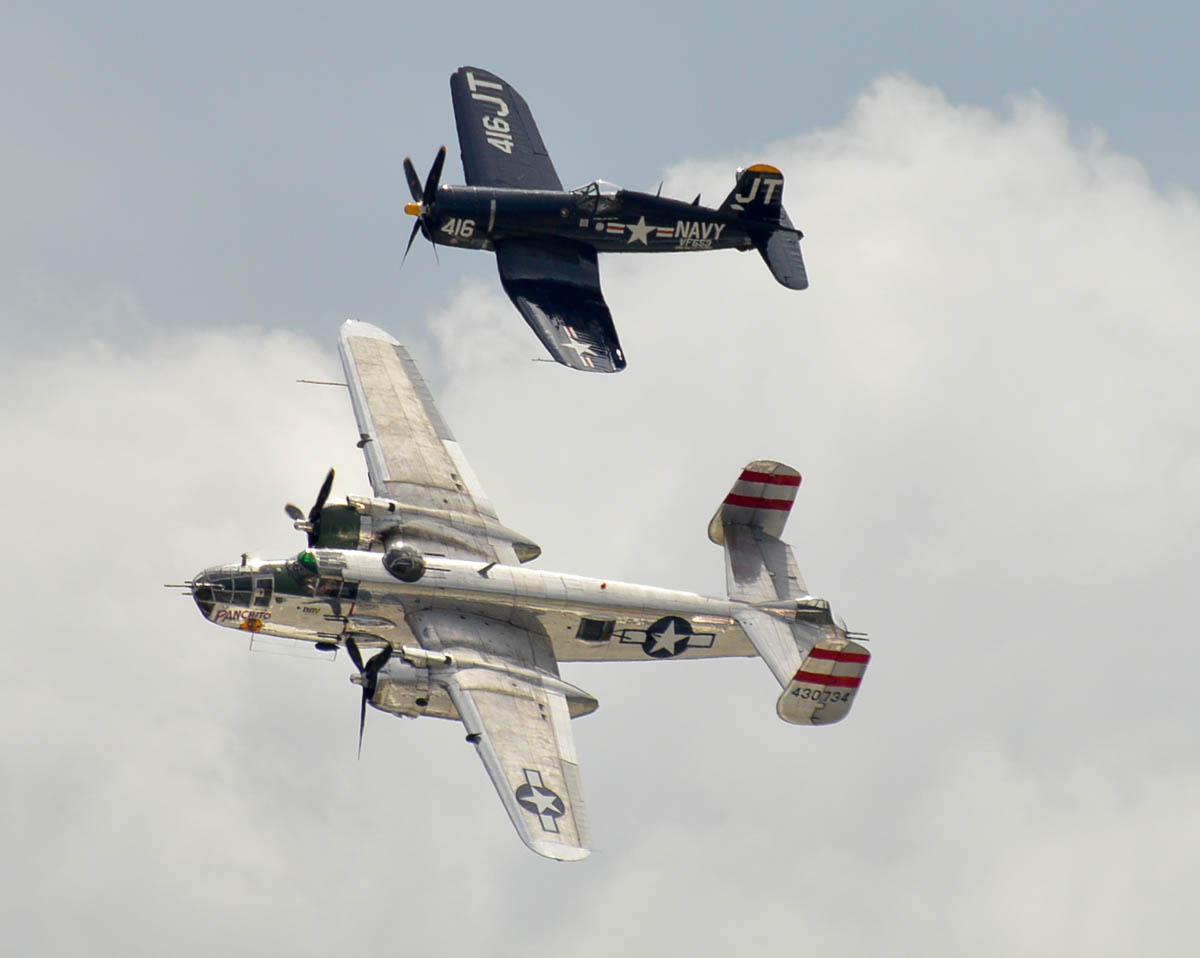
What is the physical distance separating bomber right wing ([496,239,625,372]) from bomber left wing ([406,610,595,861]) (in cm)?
1126

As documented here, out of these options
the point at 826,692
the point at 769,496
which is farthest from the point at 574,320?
the point at 826,692

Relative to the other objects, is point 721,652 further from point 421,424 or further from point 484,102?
point 484,102

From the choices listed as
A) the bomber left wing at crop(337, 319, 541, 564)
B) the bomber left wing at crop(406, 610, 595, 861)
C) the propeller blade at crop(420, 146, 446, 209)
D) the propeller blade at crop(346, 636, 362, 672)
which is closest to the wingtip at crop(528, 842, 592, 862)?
the bomber left wing at crop(406, 610, 595, 861)

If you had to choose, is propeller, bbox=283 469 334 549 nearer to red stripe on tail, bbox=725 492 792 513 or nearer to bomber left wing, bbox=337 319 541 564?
bomber left wing, bbox=337 319 541 564

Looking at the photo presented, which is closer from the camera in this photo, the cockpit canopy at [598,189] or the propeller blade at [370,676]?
the propeller blade at [370,676]

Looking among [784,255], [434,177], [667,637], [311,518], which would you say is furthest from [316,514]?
[784,255]

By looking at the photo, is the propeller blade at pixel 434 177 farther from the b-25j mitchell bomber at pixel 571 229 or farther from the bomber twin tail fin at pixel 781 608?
the bomber twin tail fin at pixel 781 608

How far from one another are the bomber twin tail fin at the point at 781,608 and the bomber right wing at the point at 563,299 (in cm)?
731

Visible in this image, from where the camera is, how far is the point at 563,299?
6094 cm

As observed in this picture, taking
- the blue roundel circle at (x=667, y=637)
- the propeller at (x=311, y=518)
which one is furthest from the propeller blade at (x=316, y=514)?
the blue roundel circle at (x=667, y=637)

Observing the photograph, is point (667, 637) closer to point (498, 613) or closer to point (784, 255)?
point (498, 613)

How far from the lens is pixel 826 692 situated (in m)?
49.1

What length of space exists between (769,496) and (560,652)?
6.42 metres

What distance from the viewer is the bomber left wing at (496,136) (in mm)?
65062
